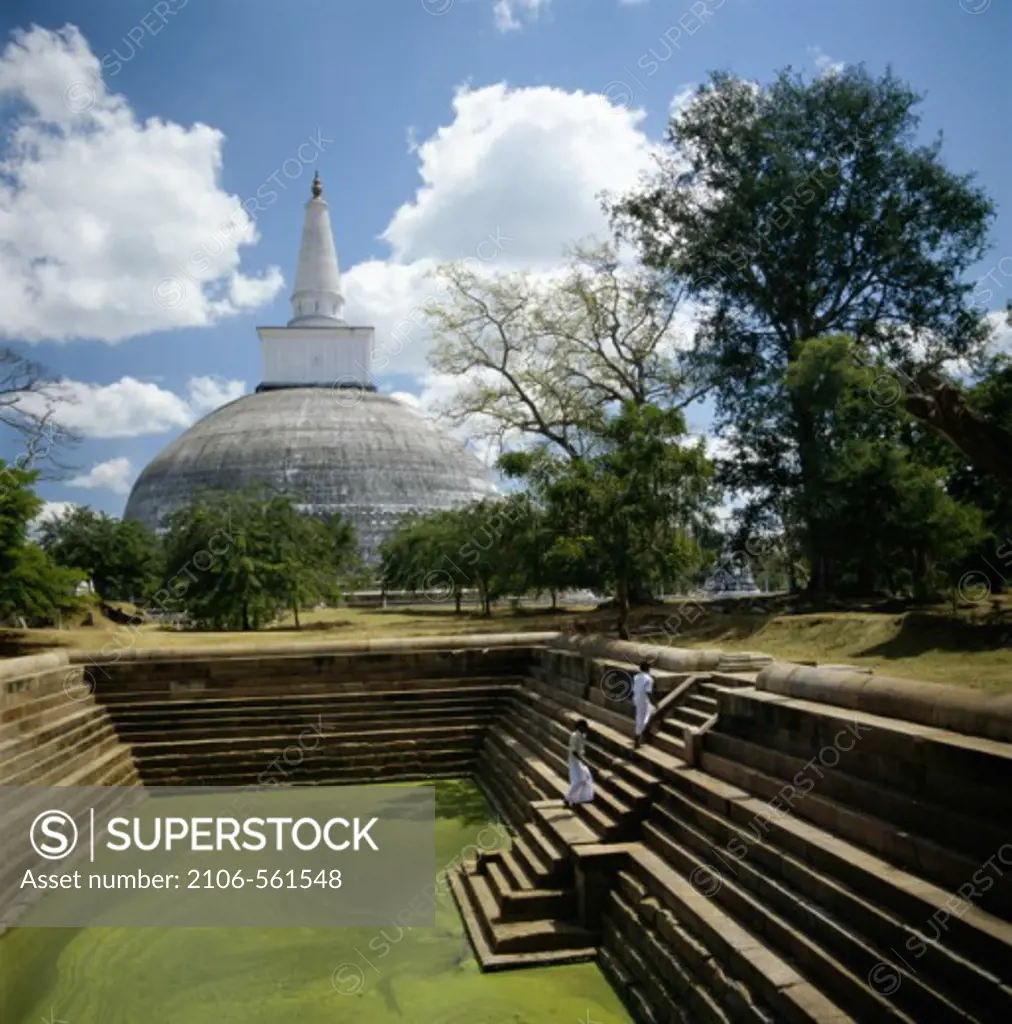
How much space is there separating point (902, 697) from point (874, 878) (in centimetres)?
149

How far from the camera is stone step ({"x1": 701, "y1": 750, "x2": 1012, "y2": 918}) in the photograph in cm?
453

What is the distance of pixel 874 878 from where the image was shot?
4910 mm

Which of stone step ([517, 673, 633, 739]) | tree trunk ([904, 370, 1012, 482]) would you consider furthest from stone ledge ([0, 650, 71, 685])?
tree trunk ([904, 370, 1012, 482])

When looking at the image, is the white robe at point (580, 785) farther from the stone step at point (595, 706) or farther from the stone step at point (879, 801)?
the stone step at point (879, 801)

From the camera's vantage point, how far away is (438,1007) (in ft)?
20.7

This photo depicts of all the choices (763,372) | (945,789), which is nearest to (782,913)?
(945,789)

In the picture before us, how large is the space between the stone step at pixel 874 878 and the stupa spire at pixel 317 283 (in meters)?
47.0

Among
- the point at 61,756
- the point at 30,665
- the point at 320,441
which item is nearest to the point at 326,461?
the point at 320,441

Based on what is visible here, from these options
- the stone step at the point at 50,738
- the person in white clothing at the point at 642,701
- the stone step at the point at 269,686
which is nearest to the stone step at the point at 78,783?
the stone step at the point at 50,738

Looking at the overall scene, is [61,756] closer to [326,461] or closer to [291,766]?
[291,766]

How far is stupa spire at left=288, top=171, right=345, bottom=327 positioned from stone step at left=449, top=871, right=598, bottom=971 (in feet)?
153

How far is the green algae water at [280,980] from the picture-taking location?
20.6ft

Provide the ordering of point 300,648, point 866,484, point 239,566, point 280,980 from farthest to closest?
point 239,566
point 866,484
point 300,648
point 280,980

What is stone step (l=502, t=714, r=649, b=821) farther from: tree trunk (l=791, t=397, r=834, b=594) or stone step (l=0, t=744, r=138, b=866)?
tree trunk (l=791, t=397, r=834, b=594)
